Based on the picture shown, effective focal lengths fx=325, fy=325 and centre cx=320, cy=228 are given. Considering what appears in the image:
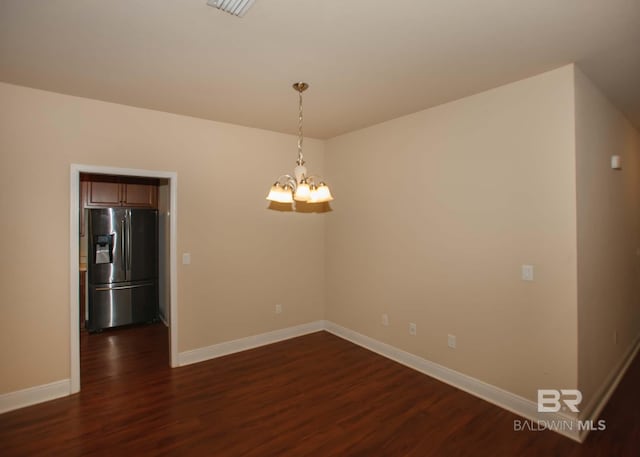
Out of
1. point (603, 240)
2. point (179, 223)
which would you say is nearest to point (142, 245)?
point (179, 223)

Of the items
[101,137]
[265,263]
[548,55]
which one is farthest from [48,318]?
[548,55]

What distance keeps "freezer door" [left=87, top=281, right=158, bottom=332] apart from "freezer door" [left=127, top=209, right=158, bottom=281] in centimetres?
18

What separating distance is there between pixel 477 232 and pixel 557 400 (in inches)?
55.6

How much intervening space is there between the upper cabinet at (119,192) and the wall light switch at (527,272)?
5.04 metres

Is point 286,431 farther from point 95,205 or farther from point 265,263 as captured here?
point 95,205

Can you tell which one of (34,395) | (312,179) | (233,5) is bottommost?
(34,395)

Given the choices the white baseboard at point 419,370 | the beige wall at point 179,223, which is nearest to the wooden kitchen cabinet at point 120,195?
the beige wall at point 179,223

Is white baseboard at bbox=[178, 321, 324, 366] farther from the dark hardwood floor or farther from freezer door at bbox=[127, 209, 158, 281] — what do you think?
freezer door at bbox=[127, 209, 158, 281]

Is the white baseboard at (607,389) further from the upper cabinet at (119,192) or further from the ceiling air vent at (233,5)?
the upper cabinet at (119,192)

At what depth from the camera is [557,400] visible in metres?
2.47

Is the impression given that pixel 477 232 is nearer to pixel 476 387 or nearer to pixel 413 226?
pixel 413 226

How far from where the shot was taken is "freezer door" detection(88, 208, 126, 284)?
4711mm

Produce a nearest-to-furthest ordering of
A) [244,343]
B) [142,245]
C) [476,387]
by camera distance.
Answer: [476,387] < [244,343] < [142,245]

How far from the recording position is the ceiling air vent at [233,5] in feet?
5.48
